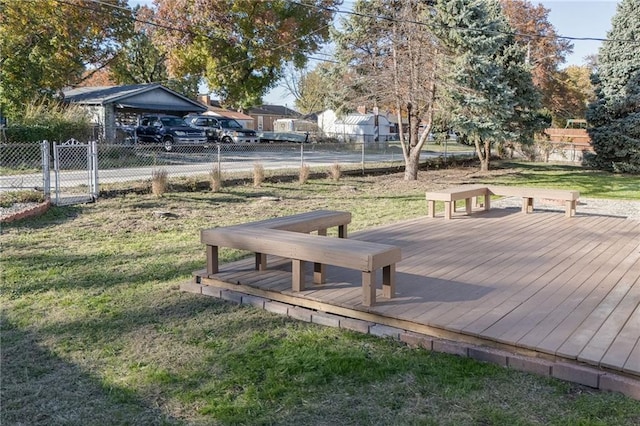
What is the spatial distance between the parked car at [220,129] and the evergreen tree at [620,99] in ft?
49.7

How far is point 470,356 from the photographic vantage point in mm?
3377

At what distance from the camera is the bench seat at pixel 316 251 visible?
3.89 meters

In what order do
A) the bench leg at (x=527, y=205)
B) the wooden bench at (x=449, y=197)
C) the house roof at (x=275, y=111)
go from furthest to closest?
the house roof at (x=275, y=111) < the bench leg at (x=527, y=205) < the wooden bench at (x=449, y=197)

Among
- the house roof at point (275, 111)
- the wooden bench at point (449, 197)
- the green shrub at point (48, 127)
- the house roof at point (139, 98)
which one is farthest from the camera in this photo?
Answer: the house roof at point (275, 111)

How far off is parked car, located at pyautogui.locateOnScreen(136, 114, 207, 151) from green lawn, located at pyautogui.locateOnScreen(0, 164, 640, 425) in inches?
668

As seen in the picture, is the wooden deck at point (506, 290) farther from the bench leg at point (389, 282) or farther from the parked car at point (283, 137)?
the parked car at point (283, 137)

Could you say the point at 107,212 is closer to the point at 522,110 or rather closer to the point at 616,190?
the point at 616,190

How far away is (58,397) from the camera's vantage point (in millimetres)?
2902

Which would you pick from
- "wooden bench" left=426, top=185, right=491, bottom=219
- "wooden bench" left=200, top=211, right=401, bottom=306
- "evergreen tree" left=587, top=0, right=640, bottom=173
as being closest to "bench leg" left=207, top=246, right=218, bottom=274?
"wooden bench" left=200, top=211, right=401, bottom=306

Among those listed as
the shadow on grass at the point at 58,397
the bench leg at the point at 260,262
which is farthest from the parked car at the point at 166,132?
the shadow on grass at the point at 58,397

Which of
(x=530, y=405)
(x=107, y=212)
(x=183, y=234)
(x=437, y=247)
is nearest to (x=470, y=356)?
(x=530, y=405)

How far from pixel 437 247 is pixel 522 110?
1323 cm

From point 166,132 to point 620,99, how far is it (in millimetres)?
16341

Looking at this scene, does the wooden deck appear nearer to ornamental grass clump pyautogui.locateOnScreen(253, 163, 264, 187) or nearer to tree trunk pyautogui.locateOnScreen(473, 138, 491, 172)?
ornamental grass clump pyautogui.locateOnScreen(253, 163, 264, 187)
